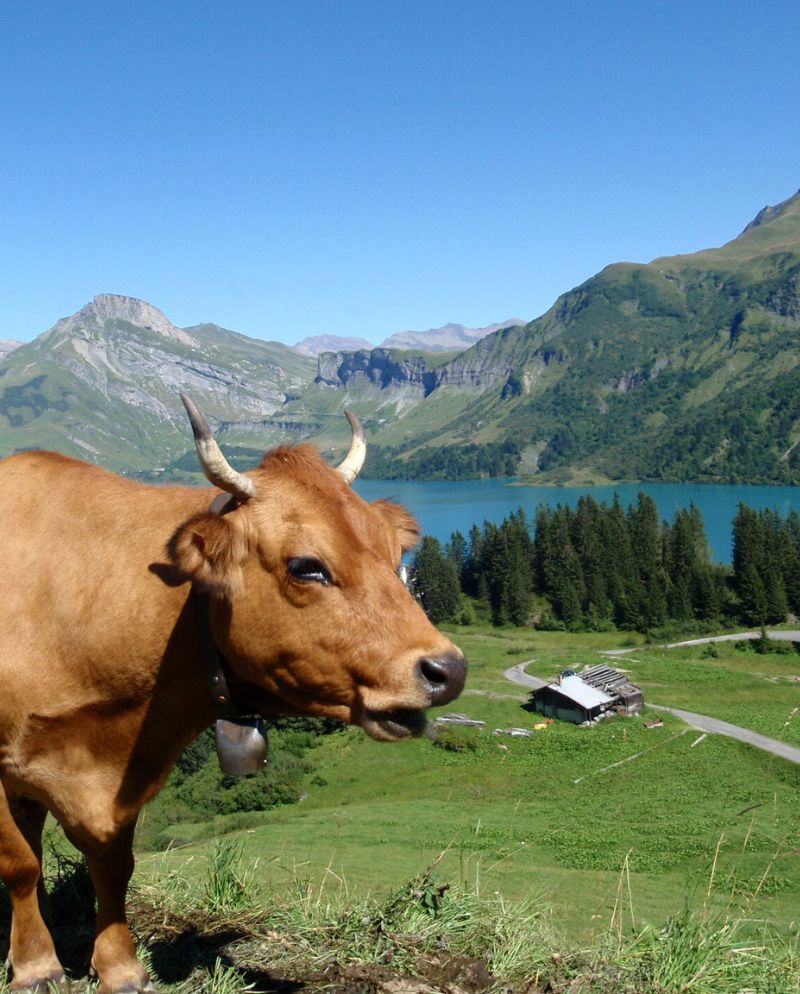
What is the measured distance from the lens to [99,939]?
486 cm

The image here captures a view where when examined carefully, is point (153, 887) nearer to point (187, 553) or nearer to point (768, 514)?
point (187, 553)

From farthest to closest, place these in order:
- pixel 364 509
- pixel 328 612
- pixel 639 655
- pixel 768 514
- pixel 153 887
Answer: pixel 768 514 → pixel 639 655 → pixel 153 887 → pixel 364 509 → pixel 328 612

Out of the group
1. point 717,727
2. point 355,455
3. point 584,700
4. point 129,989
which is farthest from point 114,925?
point 584,700

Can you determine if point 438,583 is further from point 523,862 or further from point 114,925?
point 114,925

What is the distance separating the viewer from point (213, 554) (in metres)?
4.03

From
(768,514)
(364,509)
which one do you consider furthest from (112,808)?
(768,514)

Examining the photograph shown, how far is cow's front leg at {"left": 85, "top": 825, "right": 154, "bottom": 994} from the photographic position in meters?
4.74

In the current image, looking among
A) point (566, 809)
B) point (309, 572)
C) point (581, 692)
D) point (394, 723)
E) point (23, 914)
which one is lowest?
point (581, 692)

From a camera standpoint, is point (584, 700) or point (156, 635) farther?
point (584, 700)

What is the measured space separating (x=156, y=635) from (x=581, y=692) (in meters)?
65.5

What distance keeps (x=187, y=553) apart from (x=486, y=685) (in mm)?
74038

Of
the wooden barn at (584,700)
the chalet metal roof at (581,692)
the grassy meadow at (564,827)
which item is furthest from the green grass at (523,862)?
the chalet metal roof at (581,692)

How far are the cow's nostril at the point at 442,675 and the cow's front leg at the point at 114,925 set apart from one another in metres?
2.17

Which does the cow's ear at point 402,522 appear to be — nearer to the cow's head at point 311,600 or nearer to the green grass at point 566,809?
the cow's head at point 311,600
